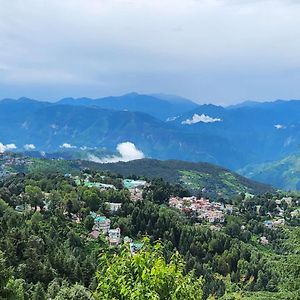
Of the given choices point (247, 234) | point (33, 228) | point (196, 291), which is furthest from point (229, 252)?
point (196, 291)

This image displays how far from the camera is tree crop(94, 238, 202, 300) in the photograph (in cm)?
829

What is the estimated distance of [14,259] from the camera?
41.2 metres

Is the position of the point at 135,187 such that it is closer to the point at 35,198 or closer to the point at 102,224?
the point at 35,198

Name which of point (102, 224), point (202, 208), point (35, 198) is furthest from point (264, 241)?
point (35, 198)

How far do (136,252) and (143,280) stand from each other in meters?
0.88

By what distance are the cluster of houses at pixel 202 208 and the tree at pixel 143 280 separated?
96.1 m

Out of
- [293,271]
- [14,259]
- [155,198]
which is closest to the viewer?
[293,271]

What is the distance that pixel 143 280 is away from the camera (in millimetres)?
8414

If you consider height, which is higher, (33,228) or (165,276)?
(165,276)

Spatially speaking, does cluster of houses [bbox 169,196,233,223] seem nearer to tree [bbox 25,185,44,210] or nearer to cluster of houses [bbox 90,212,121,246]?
cluster of houses [bbox 90,212,121,246]

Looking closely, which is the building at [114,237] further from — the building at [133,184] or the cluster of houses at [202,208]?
the building at [133,184]

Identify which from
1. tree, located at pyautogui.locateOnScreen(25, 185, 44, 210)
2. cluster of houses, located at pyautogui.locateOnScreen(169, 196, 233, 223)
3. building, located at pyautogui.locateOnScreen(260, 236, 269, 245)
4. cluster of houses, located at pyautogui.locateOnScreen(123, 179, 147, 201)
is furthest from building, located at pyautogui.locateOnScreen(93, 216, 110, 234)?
building, located at pyautogui.locateOnScreen(260, 236, 269, 245)

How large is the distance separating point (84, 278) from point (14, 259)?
760 cm

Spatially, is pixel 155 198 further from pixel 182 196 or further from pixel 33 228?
pixel 33 228
